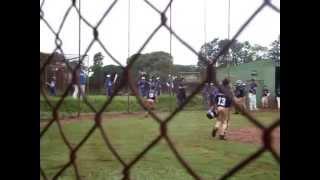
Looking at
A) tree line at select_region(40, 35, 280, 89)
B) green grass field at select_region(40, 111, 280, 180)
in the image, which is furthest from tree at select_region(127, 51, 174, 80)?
green grass field at select_region(40, 111, 280, 180)

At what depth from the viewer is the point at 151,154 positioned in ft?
13.5

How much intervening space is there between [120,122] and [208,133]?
58.1 inches

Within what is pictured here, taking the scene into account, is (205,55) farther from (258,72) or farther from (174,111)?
(258,72)

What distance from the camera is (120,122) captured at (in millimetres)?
6477

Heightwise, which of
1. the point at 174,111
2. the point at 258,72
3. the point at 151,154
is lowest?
the point at 151,154

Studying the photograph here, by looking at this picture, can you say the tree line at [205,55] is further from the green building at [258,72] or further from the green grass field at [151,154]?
the green grass field at [151,154]

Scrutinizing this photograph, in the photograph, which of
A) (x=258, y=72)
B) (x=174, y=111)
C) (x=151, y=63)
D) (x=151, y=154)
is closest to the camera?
(x=174, y=111)

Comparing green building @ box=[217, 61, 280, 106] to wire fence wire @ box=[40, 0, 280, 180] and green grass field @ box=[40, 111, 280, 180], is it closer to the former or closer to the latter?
wire fence wire @ box=[40, 0, 280, 180]

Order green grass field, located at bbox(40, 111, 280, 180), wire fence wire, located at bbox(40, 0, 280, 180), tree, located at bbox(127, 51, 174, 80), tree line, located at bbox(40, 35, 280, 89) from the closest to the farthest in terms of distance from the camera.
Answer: wire fence wire, located at bbox(40, 0, 280, 180)
tree line, located at bbox(40, 35, 280, 89)
tree, located at bbox(127, 51, 174, 80)
green grass field, located at bbox(40, 111, 280, 180)

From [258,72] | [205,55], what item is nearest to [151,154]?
[258,72]

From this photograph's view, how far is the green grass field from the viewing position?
3.11m

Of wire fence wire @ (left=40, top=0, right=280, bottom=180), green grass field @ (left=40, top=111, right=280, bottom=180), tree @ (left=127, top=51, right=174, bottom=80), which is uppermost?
tree @ (left=127, top=51, right=174, bottom=80)

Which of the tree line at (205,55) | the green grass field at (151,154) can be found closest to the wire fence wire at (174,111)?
the tree line at (205,55)
